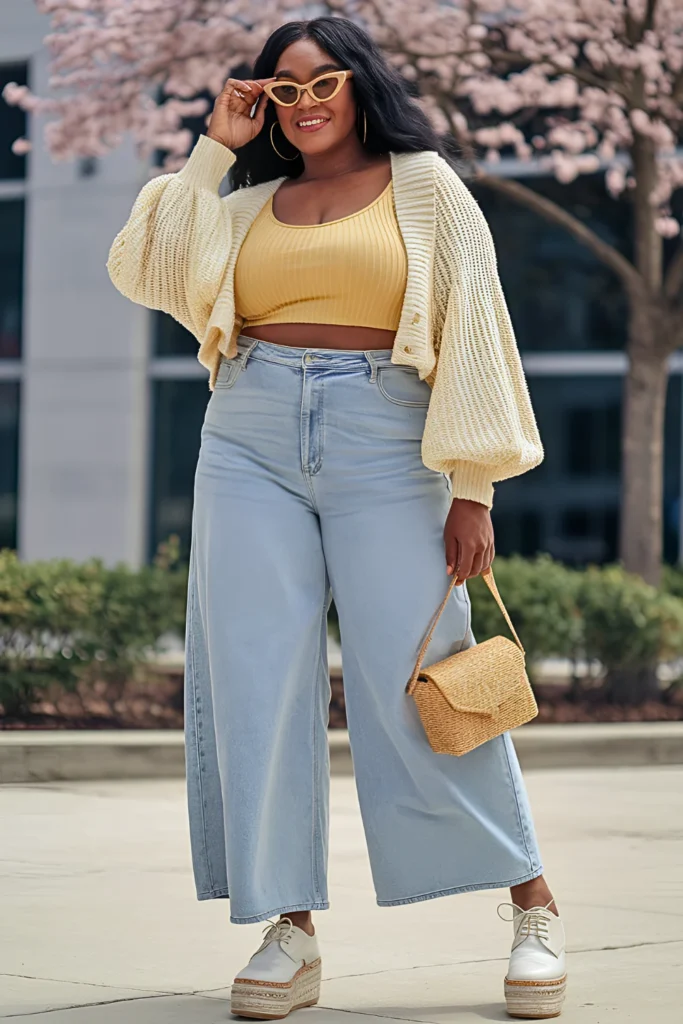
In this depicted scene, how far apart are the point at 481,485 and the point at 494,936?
1267mm

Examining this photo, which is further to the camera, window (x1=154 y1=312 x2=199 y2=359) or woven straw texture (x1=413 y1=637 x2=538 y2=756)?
window (x1=154 y1=312 x2=199 y2=359)

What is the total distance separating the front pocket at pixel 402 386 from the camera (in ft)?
11.3

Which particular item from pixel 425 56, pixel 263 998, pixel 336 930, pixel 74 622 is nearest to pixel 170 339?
pixel 425 56

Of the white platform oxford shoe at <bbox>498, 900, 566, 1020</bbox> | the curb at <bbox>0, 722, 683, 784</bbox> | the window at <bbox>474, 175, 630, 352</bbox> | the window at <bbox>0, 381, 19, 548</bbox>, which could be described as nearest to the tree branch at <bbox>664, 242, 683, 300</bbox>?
the curb at <bbox>0, 722, 683, 784</bbox>

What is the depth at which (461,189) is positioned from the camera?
11.6ft

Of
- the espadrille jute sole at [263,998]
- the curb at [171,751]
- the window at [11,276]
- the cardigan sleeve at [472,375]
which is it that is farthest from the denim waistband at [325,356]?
the window at [11,276]

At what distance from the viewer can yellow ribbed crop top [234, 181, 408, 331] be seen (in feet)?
11.2

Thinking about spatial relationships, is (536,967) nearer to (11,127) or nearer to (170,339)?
(170,339)

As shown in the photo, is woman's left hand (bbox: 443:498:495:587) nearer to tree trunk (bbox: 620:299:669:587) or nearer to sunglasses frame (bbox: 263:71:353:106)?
sunglasses frame (bbox: 263:71:353:106)

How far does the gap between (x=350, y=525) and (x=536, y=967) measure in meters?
0.93

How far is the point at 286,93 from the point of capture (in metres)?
3.59

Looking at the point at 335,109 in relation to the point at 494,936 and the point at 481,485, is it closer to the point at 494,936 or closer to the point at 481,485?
the point at 481,485

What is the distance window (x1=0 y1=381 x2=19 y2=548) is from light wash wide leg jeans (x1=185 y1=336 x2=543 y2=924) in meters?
14.9

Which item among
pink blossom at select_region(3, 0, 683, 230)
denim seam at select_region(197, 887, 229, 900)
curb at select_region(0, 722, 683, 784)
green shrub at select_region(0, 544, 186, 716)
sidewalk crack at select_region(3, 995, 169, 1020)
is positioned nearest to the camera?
sidewalk crack at select_region(3, 995, 169, 1020)
